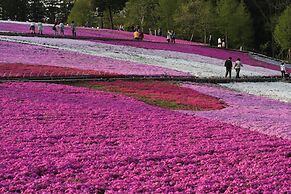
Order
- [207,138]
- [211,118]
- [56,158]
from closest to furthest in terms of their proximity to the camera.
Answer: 1. [56,158]
2. [207,138]
3. [211,118]

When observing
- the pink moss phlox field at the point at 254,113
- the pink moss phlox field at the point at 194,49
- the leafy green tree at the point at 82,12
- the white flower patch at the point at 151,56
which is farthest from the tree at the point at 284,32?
the pink moss phlox field at the point at 254,113

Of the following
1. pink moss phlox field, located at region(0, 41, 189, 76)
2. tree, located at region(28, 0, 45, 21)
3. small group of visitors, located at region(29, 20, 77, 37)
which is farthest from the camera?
tree, located at region(28, 0, 45, 21)

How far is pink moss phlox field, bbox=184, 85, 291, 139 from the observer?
20.6 m

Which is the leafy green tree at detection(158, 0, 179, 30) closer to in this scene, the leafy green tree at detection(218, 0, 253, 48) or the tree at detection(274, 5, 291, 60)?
the leafy green tree at detection(218, 0, 253, 48)

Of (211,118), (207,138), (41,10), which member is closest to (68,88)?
(211,118)

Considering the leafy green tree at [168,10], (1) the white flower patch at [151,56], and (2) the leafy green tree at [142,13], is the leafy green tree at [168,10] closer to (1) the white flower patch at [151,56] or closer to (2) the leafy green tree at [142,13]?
(2) the leafy green tree at [142,13]

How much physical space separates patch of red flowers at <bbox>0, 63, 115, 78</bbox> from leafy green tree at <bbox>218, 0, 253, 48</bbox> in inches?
2043

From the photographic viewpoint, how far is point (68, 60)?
40.6 metres

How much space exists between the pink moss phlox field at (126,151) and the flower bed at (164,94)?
286cm

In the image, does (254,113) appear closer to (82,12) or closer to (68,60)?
(68,60)

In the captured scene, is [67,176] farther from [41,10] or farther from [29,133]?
[41,10]

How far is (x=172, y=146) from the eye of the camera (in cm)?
1666

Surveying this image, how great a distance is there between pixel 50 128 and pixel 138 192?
22.8ft

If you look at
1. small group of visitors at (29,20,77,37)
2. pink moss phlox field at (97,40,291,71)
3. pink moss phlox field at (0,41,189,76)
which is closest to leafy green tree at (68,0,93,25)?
small group of visitors at (29,20,77,37)
